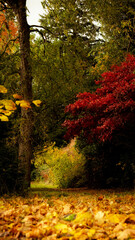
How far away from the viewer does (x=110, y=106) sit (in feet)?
16.9

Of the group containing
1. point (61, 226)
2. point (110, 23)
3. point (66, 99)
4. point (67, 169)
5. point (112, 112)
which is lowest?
point (61, 226)

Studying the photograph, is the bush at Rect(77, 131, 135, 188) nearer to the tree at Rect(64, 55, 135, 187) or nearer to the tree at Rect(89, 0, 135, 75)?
the tree at Rect(64, 55, 135, 187)

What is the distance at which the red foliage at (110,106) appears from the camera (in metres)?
5.16

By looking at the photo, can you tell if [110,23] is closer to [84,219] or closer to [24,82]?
[24,82]

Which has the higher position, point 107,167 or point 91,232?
point 107,167

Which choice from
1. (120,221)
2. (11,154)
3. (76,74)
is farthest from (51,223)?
(76,74)

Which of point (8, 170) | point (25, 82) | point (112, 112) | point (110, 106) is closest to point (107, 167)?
point (112, 112)

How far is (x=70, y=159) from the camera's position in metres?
10.5

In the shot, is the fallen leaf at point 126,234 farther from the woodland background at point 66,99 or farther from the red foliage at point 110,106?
the red foliage at point 110,106

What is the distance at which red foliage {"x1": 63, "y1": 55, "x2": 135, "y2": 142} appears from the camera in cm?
516

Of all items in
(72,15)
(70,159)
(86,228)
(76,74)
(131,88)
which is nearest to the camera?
(86,228)

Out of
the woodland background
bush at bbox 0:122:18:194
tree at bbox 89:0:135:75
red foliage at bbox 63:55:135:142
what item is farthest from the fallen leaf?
tree at bbox 89:0:135:75

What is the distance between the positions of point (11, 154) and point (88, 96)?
2439mm

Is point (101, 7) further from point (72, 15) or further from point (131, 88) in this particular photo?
point (131, 88)
